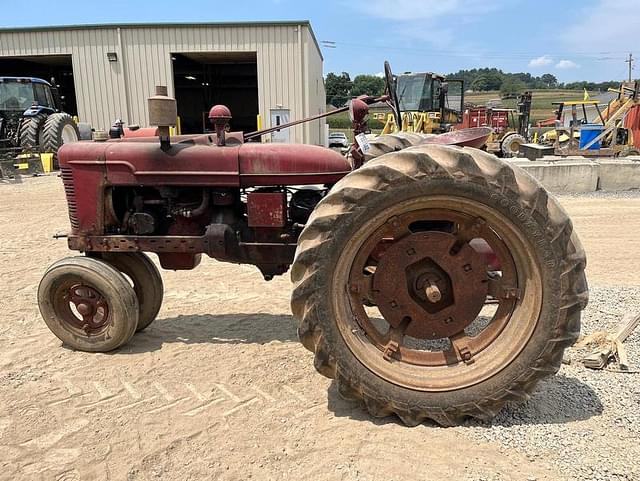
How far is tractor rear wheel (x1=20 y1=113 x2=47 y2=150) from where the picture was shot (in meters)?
14.5

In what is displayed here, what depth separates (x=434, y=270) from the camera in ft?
9.66

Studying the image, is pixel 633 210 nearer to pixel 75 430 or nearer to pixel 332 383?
pixel 332 383

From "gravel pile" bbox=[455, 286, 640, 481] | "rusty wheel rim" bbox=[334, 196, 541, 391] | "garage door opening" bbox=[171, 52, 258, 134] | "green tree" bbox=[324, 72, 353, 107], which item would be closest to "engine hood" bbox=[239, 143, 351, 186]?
"rusty wheel rim" bbox=[334, 196, 541, 391]

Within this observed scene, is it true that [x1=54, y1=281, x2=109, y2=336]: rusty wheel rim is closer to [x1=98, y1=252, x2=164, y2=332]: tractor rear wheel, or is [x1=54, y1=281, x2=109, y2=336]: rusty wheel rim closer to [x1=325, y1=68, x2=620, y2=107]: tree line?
[x1=98, y1=252, x2=164, y2=332]: tractor rear wheel

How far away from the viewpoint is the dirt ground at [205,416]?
2.50 meters

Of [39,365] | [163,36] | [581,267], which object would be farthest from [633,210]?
[163,36]

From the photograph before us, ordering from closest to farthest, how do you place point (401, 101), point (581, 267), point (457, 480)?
1. point (457, 480)
2. point (581, 267)
3. point (401, 101)

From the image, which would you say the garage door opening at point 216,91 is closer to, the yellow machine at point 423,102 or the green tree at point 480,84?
the yellow machine at point 423,102

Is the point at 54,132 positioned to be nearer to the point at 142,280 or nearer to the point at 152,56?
the point at 152,56

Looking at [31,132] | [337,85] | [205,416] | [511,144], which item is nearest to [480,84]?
[337,85]

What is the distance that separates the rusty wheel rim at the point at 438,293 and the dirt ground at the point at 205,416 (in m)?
0.34

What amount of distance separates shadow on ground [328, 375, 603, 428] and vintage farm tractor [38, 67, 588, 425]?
0.42 ft

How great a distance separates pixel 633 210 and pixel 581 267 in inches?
305

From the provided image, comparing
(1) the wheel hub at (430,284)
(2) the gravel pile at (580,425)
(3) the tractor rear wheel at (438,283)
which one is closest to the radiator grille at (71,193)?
(3) the tractor rear wheel at (438,283)
